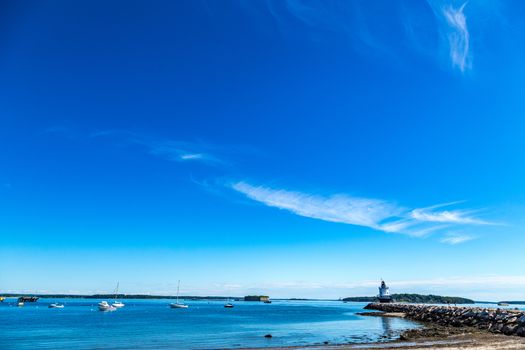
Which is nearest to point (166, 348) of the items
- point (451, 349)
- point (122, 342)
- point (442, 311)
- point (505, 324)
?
point (122, 342)

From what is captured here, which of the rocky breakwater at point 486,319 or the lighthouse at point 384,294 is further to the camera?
the lighthouse at point 384,294

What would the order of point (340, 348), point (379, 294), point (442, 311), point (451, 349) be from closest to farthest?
1. point (451, 349)
2. point (340, 348)
3. point (442, 311)
4. point (379, 294)

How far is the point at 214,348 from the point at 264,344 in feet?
17.4

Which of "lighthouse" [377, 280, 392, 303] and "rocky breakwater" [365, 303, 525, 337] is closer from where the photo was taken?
"rocky breakwater" [365, 303, 525, 337]

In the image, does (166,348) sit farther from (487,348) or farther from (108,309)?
(108,309)

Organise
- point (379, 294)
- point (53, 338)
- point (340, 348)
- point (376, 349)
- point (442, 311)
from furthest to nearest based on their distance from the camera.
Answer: point (379, 294)
point (442, 311)
point (53, 338)
point (340, 348)
point (376, 349)

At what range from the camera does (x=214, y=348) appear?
110 ft

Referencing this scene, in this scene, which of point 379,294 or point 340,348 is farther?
point 379,294

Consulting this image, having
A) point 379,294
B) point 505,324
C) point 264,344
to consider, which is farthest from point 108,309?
point 505,324

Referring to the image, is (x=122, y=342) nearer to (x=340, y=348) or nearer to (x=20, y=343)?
(x=20, y=343)

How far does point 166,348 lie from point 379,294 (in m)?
104

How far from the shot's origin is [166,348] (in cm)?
3491

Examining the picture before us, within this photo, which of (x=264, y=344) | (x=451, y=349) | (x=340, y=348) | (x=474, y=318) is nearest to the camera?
(x=451, y=349)

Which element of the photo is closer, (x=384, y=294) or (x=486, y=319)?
(x=486, y=319)
